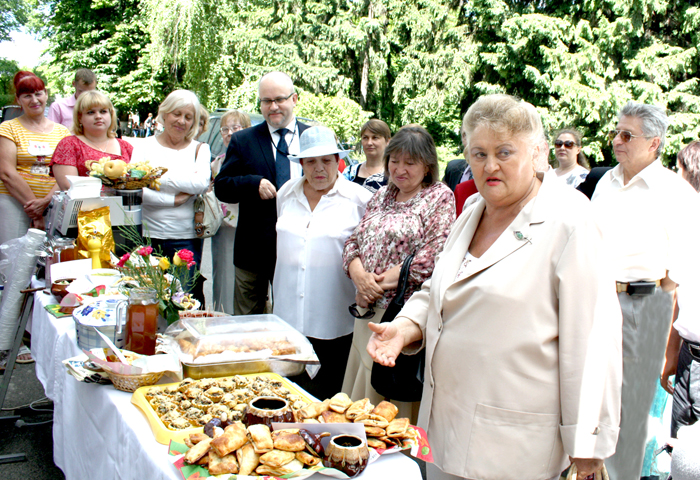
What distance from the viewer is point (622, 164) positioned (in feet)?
10.1

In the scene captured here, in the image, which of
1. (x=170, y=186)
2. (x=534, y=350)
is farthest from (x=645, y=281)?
(x=170, y=186)

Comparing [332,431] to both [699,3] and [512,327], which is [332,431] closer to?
[512,327]

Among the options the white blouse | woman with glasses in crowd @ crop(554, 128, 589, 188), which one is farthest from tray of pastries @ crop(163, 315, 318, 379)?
woman with glasses in crowd @ crop(554, 128, 589, 188)

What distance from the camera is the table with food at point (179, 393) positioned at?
1380 mm

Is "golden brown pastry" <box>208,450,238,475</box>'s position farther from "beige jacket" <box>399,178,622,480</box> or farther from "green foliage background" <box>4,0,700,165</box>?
"green foliage background" <box>4,0,700,165</box>

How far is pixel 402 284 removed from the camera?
8.50 feet

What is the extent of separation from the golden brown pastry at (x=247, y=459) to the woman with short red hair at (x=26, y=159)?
11.5 ft

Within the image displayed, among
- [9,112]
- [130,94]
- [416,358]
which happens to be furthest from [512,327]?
[130,94]

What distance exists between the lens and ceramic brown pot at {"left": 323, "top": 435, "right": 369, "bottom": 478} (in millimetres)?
1339

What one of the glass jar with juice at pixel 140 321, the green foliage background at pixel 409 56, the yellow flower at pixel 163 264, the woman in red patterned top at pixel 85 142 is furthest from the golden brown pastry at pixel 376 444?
the green foliage background at pixel 409 56

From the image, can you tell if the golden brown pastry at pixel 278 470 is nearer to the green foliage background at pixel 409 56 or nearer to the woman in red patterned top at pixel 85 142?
the woman in red patterned top at pixel 85 142

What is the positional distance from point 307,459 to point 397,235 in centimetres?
154

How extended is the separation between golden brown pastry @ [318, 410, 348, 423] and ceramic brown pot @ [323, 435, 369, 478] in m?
0.16

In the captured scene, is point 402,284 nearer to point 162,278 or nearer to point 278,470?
point 162,278
